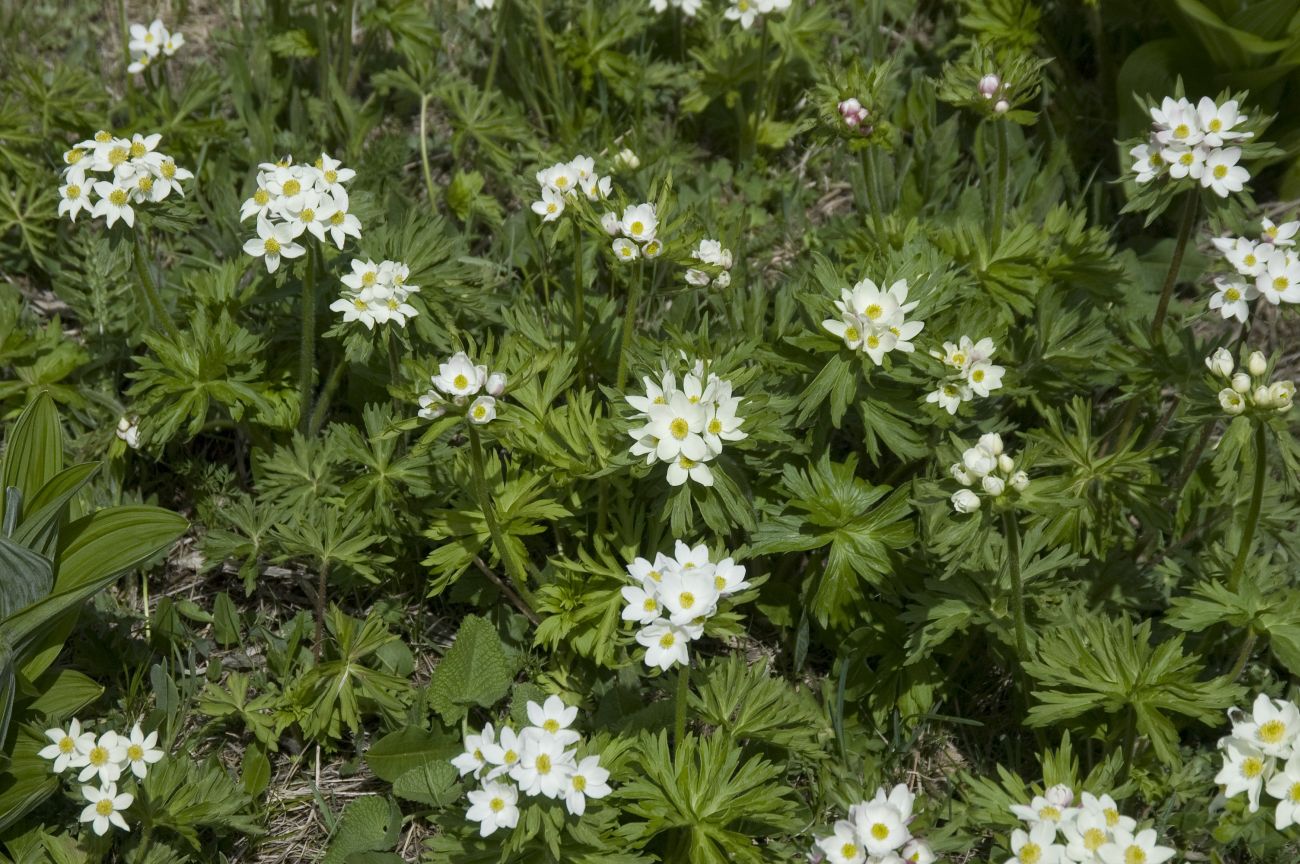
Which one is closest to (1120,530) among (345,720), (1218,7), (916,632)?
(916,632)

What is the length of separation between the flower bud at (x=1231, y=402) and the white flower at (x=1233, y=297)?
415 mm

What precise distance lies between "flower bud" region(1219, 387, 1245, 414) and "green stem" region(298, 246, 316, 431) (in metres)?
2.69

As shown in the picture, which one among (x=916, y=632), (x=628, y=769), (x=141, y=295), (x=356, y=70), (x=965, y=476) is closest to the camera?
(x=965, y=476)

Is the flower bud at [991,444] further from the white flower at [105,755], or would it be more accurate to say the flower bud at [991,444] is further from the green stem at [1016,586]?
the white flower at [105,755]

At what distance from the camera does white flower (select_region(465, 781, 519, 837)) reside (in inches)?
114

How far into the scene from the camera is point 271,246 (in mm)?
3760

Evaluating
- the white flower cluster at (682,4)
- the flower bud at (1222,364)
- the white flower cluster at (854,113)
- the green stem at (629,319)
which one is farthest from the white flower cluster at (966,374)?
the white flower cluster at (682,4)

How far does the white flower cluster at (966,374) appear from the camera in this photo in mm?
3484

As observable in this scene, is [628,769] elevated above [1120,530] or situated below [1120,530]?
above

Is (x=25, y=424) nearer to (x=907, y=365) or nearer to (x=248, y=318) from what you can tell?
(x=248, y=318)

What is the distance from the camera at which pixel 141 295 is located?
14.1ft

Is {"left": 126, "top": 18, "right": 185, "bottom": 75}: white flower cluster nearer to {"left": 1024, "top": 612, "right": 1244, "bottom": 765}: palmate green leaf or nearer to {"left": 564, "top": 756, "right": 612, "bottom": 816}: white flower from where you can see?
{"left": 564, "top": 756, "right": 612, "bottom": 816}: white flower

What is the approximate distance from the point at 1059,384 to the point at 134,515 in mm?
2963

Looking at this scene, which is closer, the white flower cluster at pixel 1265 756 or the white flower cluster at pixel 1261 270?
the white flower cluster at pixel 1265 756
